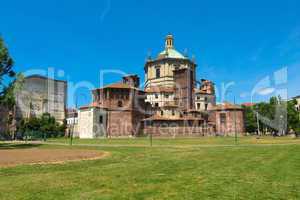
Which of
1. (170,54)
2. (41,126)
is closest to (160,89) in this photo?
(170,54)

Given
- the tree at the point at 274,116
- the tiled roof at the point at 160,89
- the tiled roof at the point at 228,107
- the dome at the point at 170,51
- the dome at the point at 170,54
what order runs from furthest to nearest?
1. the dome at the point at 170,51
2. the dome at the point at 170,54
3. the tiled roof at the point at 160,89
4. the tiled roof at the point at 228,107
5. the tree at the point at 274,116

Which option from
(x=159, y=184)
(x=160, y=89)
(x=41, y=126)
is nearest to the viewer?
(x=159, y=184)

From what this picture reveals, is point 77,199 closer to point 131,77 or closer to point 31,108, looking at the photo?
point 131,77

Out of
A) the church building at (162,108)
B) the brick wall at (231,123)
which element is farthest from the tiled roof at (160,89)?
the brick wall at (231,123)

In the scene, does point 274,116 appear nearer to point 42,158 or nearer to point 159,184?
point 42,158

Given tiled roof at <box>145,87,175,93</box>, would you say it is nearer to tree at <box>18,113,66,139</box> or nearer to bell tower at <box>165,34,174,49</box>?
bell tower at <box>165,34,174,49</box>

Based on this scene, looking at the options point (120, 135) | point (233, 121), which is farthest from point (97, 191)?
point (233, 121)

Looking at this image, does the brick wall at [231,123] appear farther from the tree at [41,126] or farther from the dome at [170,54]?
the tree at [41,126]

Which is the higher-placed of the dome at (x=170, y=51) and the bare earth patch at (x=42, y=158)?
the dome at (x=170, y=51)

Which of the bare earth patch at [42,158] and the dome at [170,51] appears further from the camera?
the dome at [170,51]

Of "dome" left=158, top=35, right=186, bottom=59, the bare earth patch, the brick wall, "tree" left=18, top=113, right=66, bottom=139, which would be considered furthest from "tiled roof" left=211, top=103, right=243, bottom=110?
the bare earth patch

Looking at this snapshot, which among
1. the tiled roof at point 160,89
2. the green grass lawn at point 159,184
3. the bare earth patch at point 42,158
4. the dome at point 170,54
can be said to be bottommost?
the bare earth patch at point 42,158

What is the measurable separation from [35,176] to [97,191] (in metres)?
4.75

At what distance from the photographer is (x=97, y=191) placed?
9977mm
